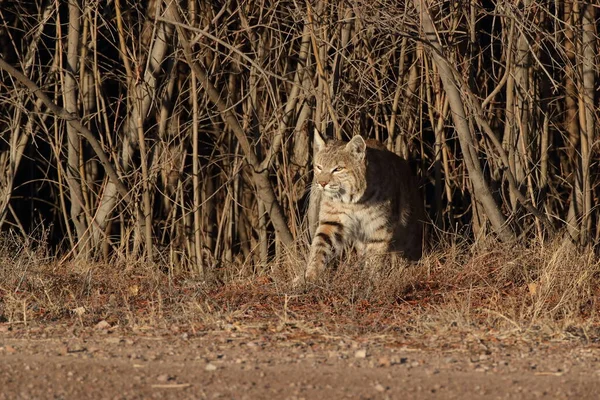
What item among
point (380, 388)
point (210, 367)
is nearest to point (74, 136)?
point (210, 367)

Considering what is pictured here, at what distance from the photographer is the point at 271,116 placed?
313 inches

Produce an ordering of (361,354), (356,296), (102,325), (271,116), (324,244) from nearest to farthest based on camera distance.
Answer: (361,354)
(102,325)
(356,296)
(324,244)
(271,116)

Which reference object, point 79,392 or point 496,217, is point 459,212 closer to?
point 496,217

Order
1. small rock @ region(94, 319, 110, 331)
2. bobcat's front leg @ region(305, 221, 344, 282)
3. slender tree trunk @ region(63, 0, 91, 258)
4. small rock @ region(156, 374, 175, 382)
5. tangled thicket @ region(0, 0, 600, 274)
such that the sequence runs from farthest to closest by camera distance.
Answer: slender tree trunk @ region(63, 0, 91, 258), tangled thicket @ region(0, 0, 600, 274), bobcat's front leg @ region(305, 221, 344, 282), small rock @ region(94, 319, 110, 331), small rock @ region(156, 374, 175, 382)

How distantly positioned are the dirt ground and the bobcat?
2258mm

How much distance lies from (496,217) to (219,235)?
2491 mm

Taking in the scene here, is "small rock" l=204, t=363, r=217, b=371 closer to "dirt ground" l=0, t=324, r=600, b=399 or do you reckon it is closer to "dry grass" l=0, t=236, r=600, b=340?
"dirt ground" l=0, t=324, r=600, b=399

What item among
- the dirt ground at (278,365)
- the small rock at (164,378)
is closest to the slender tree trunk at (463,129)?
the dirt ground at (278,365)

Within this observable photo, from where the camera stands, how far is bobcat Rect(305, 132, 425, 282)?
7.61 metres

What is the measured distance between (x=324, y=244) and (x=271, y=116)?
1.15 metres

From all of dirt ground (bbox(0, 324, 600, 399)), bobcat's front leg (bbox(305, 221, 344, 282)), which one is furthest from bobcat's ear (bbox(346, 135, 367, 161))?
dirt ground (bbox(0, 324, 600, 399))

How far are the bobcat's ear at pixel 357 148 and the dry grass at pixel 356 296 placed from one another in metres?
0.86

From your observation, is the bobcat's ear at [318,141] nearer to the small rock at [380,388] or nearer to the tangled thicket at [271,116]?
the tangled thicket at [271,116]

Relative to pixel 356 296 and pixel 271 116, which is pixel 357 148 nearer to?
pixel 271 116
